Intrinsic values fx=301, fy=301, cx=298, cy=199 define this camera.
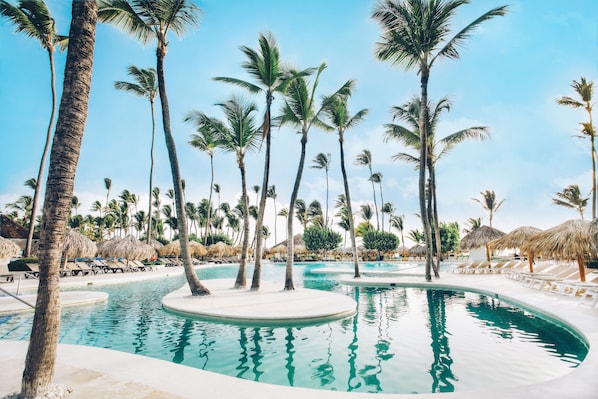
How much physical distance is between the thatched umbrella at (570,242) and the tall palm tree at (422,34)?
4.76m

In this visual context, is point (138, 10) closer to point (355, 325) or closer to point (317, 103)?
point (317, 103)

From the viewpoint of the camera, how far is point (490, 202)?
40125 mm

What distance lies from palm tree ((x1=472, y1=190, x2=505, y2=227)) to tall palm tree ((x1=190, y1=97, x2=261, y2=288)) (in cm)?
3756

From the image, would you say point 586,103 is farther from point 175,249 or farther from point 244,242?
point 175,249

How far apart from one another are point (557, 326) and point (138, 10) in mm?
14425

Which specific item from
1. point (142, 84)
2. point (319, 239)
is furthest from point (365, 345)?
point (319, 239)

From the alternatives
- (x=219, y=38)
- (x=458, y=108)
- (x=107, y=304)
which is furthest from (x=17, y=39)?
(x=458, y=108)

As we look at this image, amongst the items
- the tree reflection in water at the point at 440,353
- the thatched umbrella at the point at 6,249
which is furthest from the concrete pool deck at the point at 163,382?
the thatched umbrella at the point at 6,249

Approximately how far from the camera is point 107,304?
10320 mm

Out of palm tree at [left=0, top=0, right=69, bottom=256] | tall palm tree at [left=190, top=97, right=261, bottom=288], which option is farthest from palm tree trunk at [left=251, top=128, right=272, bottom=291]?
palm tree at [left=0, top=0, right=69, bottom=256]

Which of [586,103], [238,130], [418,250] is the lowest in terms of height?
[418,250]

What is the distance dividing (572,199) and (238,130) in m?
42.7

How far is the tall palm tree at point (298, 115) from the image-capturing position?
40.7 feet

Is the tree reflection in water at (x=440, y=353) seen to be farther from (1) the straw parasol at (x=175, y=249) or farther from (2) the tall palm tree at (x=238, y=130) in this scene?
(1) the straw parasol at (x=175, y=249)
